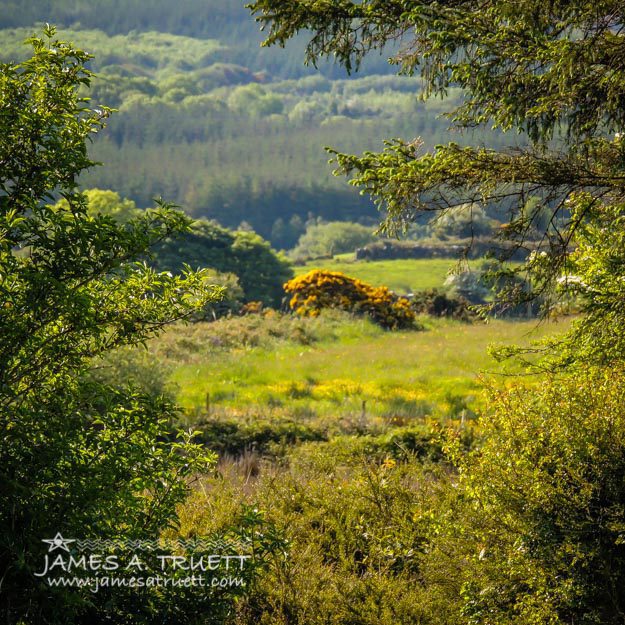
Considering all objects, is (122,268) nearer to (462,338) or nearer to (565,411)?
(565,411)

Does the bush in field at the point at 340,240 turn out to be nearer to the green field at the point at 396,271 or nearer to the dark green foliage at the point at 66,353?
the green field at the point at 396,271

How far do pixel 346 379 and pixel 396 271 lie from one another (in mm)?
46454

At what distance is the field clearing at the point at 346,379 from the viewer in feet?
38.4

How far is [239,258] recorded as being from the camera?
4116 centimetres

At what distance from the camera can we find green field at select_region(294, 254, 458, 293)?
55078 mm

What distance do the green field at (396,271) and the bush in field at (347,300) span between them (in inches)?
966

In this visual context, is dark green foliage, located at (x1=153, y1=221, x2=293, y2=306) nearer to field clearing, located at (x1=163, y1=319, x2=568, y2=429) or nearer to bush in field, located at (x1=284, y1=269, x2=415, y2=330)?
bush in field, located at (x1=284, y1=269, x2=415, y2=330)

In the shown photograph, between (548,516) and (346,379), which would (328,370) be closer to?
(346,379)

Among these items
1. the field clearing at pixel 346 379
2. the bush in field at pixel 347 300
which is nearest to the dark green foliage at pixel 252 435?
the field clearing at pixel 346 379

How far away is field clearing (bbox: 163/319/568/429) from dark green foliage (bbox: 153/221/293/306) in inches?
793

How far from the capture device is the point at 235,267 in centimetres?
4050

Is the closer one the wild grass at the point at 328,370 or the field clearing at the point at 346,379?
the wild grass at the point at 328,370

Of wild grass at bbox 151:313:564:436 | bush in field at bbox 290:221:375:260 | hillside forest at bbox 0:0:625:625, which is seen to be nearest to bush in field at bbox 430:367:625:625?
hillside forest at bbox 0:0:625:625

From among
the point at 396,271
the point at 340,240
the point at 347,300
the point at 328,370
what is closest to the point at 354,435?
the point at 328,370
